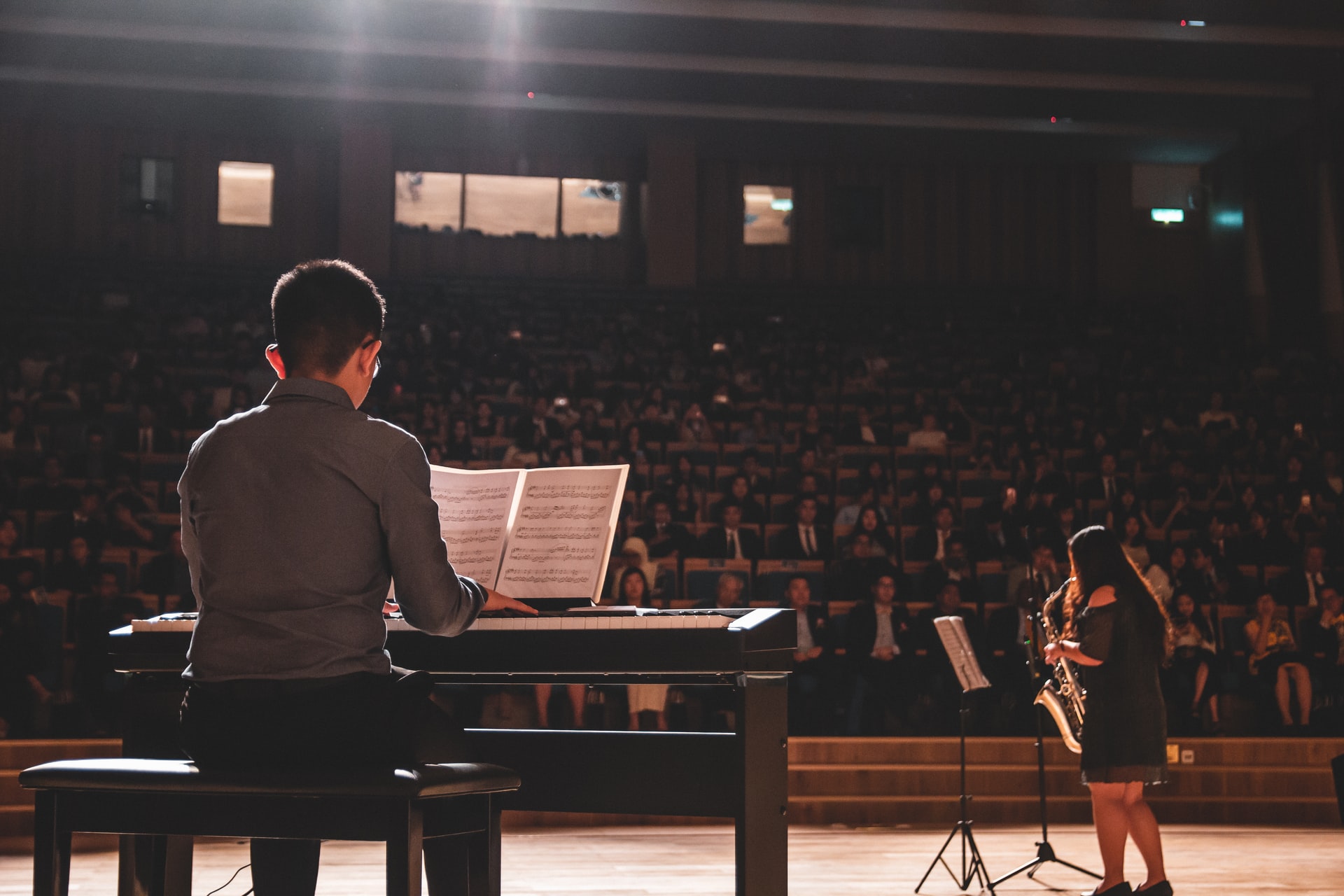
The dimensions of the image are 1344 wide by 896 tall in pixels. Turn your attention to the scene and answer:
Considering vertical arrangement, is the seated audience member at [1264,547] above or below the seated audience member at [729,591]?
above

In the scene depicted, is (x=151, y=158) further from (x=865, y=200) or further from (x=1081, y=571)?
(x=1081, y=571)

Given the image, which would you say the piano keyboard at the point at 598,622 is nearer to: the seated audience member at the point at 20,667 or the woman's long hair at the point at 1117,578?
the woman's long hair at the point at 1117,578

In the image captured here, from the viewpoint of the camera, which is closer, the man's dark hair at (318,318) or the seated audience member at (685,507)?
the man's dark hair at (318,318)

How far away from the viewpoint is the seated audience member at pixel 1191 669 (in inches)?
250

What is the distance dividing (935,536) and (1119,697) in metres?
3.85

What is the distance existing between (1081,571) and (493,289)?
964 cm

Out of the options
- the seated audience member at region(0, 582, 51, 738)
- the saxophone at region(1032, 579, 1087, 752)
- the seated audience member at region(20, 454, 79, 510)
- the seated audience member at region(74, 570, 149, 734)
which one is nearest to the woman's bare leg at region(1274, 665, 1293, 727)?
the saxophone at region(1032, 579, 1087, 752)

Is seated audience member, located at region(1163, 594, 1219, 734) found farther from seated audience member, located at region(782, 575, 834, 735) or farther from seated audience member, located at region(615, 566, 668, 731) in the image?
seated audience member, located at region(615, 566, 668, 731)

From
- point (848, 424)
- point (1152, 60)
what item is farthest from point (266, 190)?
point (1152, 60)

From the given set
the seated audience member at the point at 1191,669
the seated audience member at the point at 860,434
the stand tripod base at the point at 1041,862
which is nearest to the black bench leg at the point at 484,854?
the stand tripod base at the point at 1041,862

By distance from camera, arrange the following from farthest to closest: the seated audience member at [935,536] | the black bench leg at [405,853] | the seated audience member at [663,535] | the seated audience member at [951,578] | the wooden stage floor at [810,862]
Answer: the seated audience member at [935,536] → the seated audience member at [663,535] → the seated audience member at [951,578] → the wooden stage floor at [810,862] → the black bench leg at [405,853]

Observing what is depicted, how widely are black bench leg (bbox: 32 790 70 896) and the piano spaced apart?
403 millimetres

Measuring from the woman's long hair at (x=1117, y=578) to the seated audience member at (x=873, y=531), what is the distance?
330 centimetres

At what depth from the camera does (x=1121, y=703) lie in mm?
3668
